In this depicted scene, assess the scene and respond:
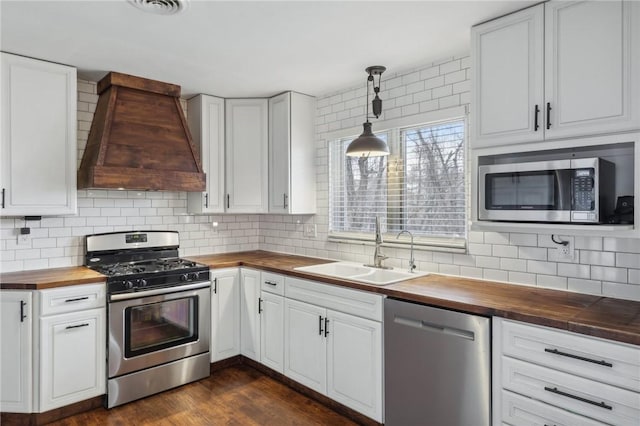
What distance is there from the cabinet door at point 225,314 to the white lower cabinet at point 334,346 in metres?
→ 0.64

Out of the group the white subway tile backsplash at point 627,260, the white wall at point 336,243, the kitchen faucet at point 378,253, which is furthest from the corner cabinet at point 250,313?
the white subway tile backsplash at point 627,260

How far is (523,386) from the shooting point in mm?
1913

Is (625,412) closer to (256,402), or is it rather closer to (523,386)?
(523,386)

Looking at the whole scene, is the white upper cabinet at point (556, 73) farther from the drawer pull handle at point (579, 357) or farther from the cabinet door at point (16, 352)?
the cabinet door at point (16, 352)

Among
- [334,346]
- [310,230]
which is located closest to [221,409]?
[334,346]

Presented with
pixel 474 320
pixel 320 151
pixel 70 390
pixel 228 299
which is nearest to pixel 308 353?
pixel 228 299

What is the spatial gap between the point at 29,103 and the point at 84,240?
1.13m

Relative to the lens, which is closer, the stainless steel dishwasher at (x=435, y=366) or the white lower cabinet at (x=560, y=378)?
the white lower cabinet at (x=560, y=378)

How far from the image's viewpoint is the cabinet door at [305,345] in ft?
9.53

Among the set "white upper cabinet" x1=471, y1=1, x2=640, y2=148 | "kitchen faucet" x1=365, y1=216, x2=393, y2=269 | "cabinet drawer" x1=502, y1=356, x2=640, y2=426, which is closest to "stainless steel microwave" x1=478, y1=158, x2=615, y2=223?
"white upper cabinet" x1=471, y1=1, x2=640, y2=148

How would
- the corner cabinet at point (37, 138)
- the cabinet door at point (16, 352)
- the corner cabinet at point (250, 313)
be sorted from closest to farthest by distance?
the cabinet door at point (16, 352) < the corner cabinet at point (37, 138) < the corner cabinet at point (250, 313)

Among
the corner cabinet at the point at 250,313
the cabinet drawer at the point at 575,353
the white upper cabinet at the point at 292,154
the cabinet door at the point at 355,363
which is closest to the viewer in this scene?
the cabinet drawer at the point at 575,353

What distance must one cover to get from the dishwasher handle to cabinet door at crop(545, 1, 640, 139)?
1.10m

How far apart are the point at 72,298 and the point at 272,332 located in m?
1.48
